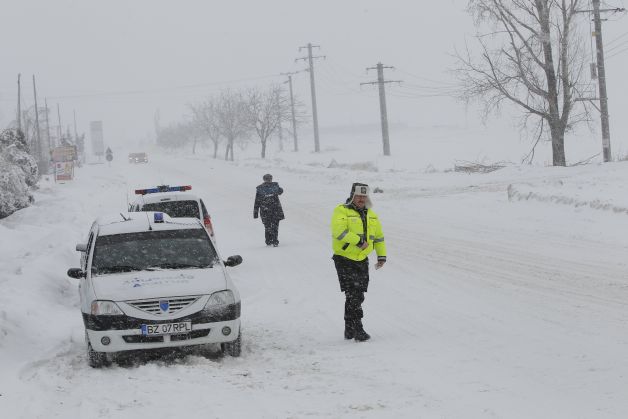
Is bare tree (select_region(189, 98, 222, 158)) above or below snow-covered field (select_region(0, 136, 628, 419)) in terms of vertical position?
above

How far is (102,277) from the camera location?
839cm

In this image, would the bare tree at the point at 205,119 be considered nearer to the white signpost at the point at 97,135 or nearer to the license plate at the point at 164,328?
the white signpost at the point at 97,135

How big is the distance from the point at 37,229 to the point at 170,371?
627 inches

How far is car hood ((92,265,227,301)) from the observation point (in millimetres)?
7941

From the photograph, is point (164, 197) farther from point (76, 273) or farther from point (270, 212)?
point (76, 273)

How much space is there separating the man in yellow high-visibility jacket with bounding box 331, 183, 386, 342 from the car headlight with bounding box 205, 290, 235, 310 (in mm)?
1303

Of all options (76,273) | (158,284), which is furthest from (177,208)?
(158,284)

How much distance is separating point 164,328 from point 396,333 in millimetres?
2808

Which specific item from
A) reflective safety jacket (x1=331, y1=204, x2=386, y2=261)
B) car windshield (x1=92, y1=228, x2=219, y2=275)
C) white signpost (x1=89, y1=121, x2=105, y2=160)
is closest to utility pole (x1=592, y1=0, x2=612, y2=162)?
reflective safety jacket (x1=331, y1=204, x2=386, y2=261)

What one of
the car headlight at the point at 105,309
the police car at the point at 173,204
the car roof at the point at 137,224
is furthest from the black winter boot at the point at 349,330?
the police car at the point at 173,204

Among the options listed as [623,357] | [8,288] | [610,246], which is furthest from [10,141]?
[623,357]

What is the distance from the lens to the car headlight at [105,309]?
784 cm

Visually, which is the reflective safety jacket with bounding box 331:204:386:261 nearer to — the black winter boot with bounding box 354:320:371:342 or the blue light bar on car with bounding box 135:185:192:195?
the black winter boot with bounding box 354:320:371:342

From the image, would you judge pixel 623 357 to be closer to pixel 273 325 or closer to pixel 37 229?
pixel 273 325
